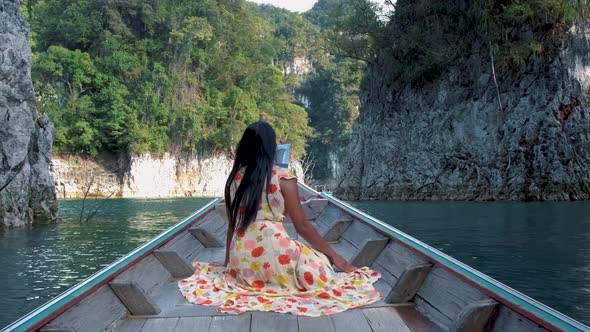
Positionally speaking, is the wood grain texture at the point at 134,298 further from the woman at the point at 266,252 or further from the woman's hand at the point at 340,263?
the woman's hand at the point at 340,263

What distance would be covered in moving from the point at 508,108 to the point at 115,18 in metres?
28.0

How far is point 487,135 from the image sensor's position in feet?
70.7

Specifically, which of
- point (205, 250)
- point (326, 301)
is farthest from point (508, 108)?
point (326, 301)

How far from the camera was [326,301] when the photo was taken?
3041mm

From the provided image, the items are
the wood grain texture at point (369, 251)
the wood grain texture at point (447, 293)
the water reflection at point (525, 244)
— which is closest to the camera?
the wood grain texture at point (447, 293)

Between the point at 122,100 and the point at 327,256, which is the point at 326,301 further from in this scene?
the point at 122,100

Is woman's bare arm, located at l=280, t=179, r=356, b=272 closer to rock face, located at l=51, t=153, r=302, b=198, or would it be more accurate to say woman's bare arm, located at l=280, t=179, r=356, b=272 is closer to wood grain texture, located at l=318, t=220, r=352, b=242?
wood grain texture, located at l=318, t=220, r=352, b=242

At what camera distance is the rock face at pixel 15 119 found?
1316 centimetres

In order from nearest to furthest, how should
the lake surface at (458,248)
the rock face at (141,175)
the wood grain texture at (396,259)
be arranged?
the wood grain texture at (396,259), the lake surface at (458,248), the rock face at (141,175)

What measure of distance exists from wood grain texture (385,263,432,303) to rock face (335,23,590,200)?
61.6 ft

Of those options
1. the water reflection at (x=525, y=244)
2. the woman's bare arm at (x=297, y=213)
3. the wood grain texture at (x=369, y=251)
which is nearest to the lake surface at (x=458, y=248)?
the water reflection at (x=525, y=244)

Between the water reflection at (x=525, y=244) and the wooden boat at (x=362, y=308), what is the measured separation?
2645 millimetres

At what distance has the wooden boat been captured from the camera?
2.29 meters

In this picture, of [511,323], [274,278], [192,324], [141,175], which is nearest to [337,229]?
[274,278]
